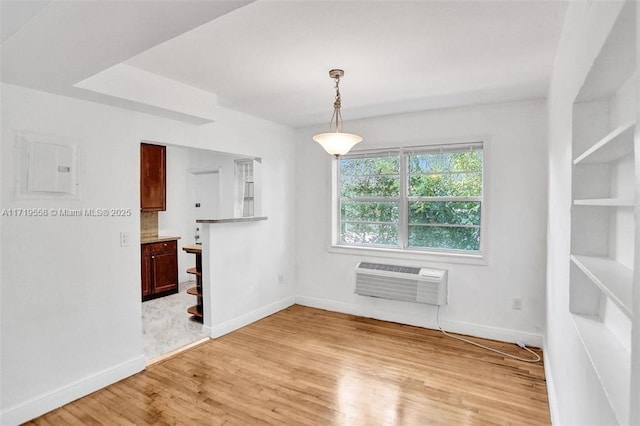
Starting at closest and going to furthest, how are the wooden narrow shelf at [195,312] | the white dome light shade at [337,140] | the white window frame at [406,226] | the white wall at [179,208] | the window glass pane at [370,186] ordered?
the white dome light shade at [337,140]
the white window frame at [406,226]
the wooden narrow shelf at [195,312]
the window glass pane at [370,186]
the white wall at [179,208]

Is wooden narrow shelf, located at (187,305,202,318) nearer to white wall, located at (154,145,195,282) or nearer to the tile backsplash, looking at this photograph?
the tile backsplash

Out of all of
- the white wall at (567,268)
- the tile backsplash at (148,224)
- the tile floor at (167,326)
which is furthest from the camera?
the tile backsplash at (148,224)

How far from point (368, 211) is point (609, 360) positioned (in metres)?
3.47

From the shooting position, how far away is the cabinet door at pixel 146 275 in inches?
195

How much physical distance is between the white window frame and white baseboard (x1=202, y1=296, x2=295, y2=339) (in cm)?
100

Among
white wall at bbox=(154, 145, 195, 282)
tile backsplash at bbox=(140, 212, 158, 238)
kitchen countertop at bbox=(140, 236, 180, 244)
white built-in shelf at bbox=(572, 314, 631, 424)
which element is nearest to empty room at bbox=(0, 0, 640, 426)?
white built-in shelf at bbox=(572, 314, 631, 424)

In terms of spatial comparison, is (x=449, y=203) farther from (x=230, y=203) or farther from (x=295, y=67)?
(x=230, y=203)

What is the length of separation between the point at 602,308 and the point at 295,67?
2.37 m

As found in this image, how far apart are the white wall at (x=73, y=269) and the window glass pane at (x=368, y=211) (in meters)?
2.22

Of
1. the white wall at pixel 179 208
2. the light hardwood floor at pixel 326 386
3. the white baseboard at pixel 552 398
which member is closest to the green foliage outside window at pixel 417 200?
the light hardwood floor at pixel 326 386

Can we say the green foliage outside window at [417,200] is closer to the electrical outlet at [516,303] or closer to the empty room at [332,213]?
the empty room at [332,213]

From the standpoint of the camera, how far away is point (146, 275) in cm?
498

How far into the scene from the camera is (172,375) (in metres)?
2.93

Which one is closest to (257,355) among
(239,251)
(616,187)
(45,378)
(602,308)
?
(239,251)
